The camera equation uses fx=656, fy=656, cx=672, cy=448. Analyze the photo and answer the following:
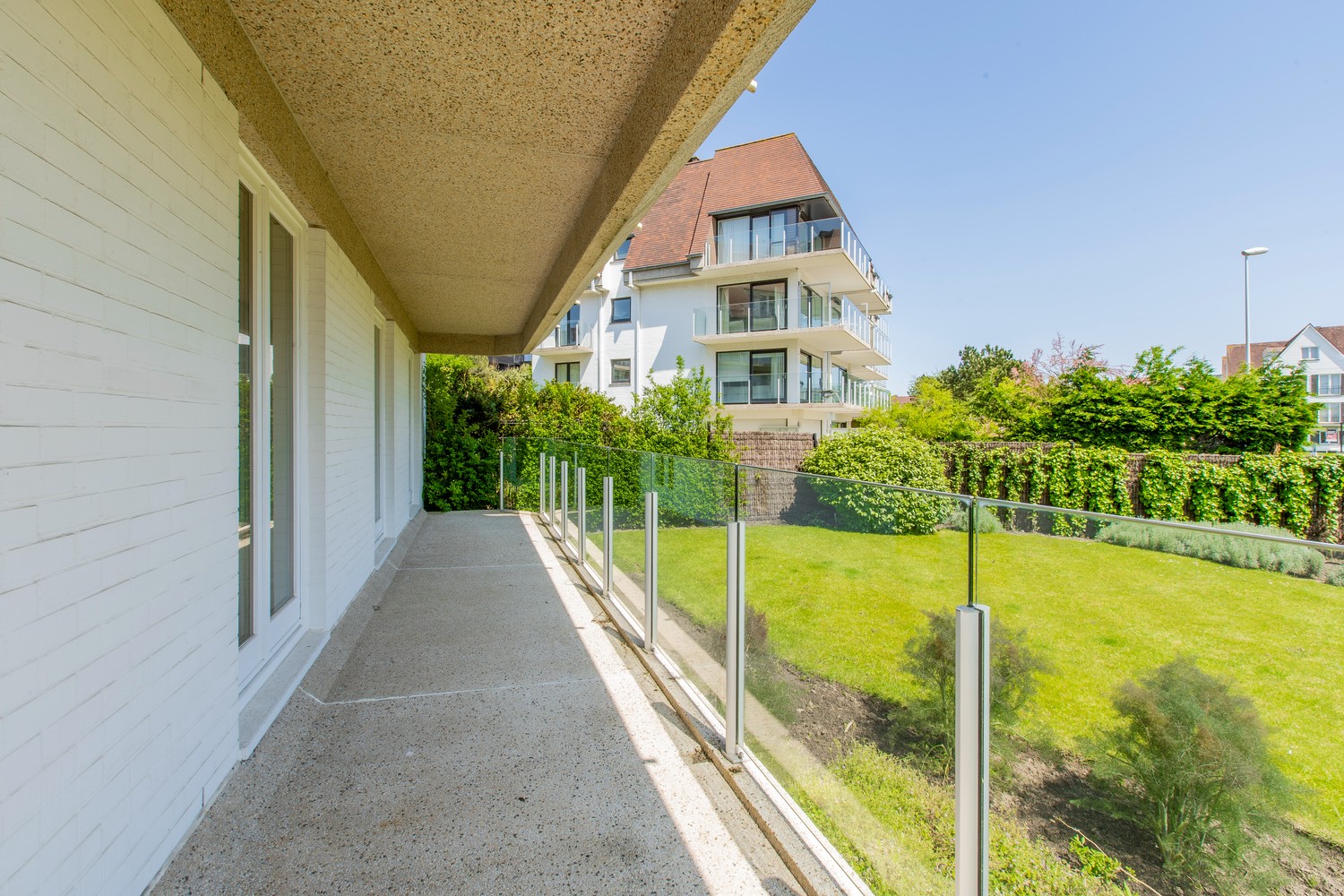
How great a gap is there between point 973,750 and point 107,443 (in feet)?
7.23

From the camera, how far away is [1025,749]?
1.40 m

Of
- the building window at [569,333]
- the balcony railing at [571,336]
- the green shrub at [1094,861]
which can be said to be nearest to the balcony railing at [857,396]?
the balcony railing at [571,336]

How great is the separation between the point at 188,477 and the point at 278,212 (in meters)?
1.96

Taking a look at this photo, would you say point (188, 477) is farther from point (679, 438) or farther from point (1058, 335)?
point (1058, 335)

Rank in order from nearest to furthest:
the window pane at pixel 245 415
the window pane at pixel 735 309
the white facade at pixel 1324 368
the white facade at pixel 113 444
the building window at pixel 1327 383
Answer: the white facade at pixel 113 444
the window pane at pixel 245 415
the window pane at pixel 735 309
the white facade at pixel 1324 368
the building window at pixel 1327 383

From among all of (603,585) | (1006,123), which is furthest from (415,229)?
(1006,123)

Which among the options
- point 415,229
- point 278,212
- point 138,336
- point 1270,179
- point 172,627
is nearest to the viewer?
point 138,336

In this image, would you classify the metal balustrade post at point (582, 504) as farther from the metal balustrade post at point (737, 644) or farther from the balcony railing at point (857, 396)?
the balcony railing at point (857, 396)

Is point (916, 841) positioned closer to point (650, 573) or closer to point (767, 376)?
point (650, 573)

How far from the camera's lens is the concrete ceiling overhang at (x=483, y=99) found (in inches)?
81.2

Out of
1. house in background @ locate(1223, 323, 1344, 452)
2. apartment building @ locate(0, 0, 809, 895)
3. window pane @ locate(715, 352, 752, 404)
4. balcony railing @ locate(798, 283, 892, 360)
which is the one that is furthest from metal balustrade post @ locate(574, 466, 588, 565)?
house in background @ locate(1223, 323, 1344, 452)

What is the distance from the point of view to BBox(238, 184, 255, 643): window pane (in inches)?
114

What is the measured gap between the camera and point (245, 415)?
9.61 feet

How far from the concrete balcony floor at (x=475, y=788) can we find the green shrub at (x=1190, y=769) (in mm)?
1126
